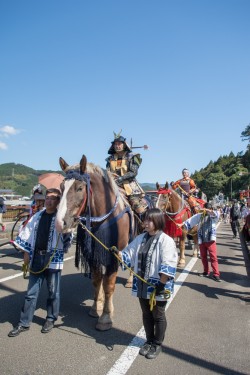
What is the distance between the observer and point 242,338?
3.92 m

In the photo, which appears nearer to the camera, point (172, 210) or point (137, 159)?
point (137, 159)

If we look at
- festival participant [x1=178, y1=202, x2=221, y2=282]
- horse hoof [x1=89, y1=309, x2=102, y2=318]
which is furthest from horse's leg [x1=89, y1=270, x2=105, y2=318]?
festival participant [x1=178, y1=202, x2=221, y2=282]

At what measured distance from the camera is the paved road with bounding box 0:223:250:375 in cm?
315

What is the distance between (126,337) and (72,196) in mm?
2028

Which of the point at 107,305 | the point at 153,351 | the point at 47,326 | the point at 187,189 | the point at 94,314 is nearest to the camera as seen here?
the point at 153,351

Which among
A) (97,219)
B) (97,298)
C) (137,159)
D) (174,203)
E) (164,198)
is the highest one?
(137,159)

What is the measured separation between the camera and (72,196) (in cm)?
365

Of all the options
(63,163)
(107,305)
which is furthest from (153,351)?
(63,163)

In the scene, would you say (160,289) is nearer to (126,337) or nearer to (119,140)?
(126,337)

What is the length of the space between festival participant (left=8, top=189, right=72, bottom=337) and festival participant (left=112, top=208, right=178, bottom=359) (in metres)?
1.21

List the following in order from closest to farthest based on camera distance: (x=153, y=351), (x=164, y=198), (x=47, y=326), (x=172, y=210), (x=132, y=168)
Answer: (x=153, y=351)
(x=47, y=326)
(x=132, y=168)
(x=164, y=198)
(x=172, y=210)

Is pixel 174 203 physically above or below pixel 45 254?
above

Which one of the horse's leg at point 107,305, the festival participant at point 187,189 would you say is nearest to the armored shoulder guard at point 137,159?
the horse's leg at point 107,305

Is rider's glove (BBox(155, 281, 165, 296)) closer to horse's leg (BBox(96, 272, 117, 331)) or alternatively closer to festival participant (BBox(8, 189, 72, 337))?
horse's leg (BBox(96, 272, 117, 331))
